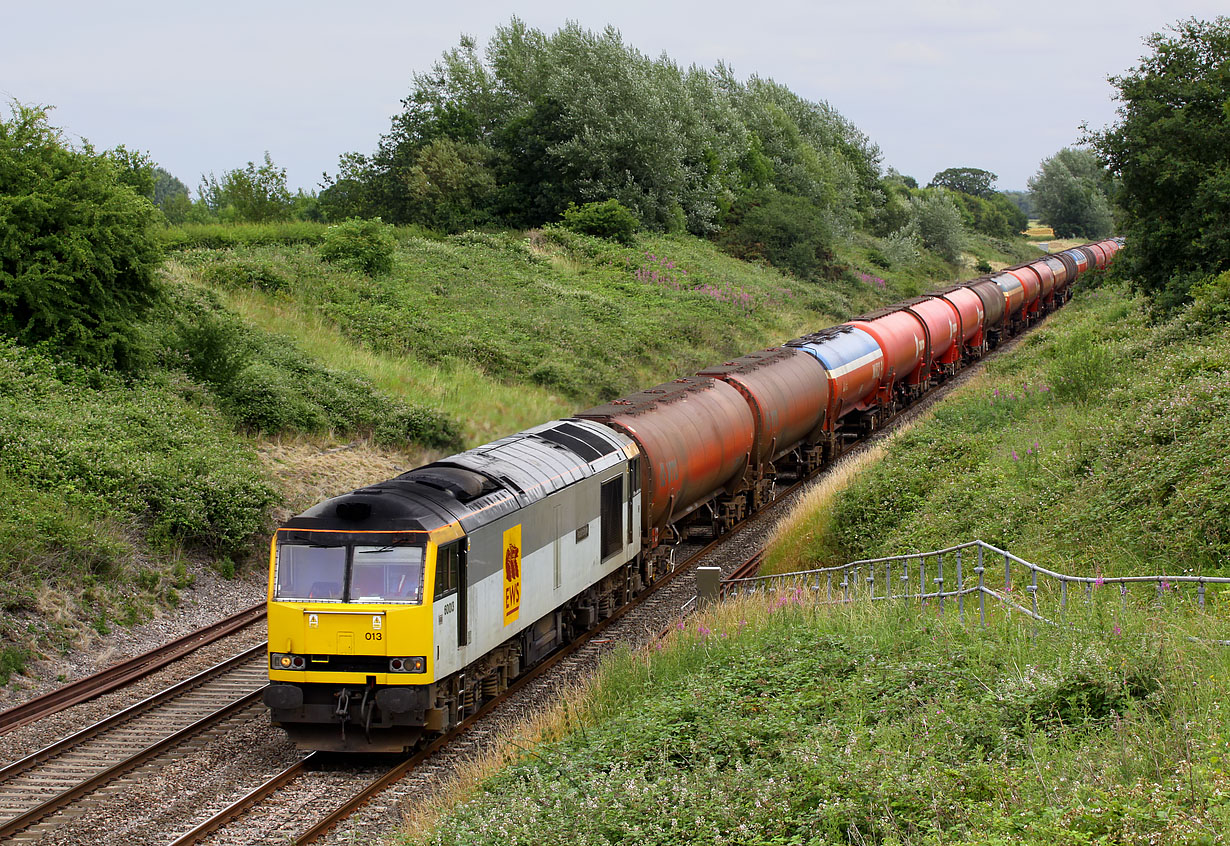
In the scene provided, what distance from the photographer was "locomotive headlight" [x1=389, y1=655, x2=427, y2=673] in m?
11.9

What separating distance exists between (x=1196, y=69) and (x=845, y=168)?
5183 cm

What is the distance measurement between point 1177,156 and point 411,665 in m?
23.1

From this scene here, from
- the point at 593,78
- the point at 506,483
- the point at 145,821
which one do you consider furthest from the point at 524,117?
the point at 145,821

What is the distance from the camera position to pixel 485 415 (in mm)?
29203

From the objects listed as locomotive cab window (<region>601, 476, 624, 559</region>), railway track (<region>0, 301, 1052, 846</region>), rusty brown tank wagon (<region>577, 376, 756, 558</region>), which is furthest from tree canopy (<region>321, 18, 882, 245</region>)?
railway track (<region>0, 301, 1052, 846</region>)

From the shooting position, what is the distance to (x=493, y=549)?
525 inches

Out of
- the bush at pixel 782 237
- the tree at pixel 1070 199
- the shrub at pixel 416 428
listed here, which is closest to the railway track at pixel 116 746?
the shrub at pixel 416 428

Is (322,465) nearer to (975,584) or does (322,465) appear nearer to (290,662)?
(290,662)

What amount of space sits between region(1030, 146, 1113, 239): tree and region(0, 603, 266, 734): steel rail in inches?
4434

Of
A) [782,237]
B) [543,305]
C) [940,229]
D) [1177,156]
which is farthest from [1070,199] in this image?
[1177,156]

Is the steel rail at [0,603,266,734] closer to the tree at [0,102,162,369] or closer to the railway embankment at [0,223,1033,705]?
the railway embankment at [0,223,1033,705]

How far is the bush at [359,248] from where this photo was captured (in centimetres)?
3812

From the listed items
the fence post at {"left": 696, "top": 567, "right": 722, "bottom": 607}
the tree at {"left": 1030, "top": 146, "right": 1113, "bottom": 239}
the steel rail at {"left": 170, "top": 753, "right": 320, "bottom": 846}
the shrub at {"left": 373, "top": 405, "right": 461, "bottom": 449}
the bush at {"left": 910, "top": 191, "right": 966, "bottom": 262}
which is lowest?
the steel rail at {"left": 170, "top": 753, "right": 320, "bottom": 846}

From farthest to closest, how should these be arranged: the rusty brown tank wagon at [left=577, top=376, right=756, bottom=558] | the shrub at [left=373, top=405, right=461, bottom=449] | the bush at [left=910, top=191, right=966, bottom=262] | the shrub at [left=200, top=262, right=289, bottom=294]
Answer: the bush at [left=910, top=191, right=966, bottom=262] < the shrub at [left=200, top=262, right=289, bottom=294] < the shrub at [left=373, top=405, right=461, bottom=449] < the rusty brown tank wagon at [left=577, top=376, right=756, bottom=558]
